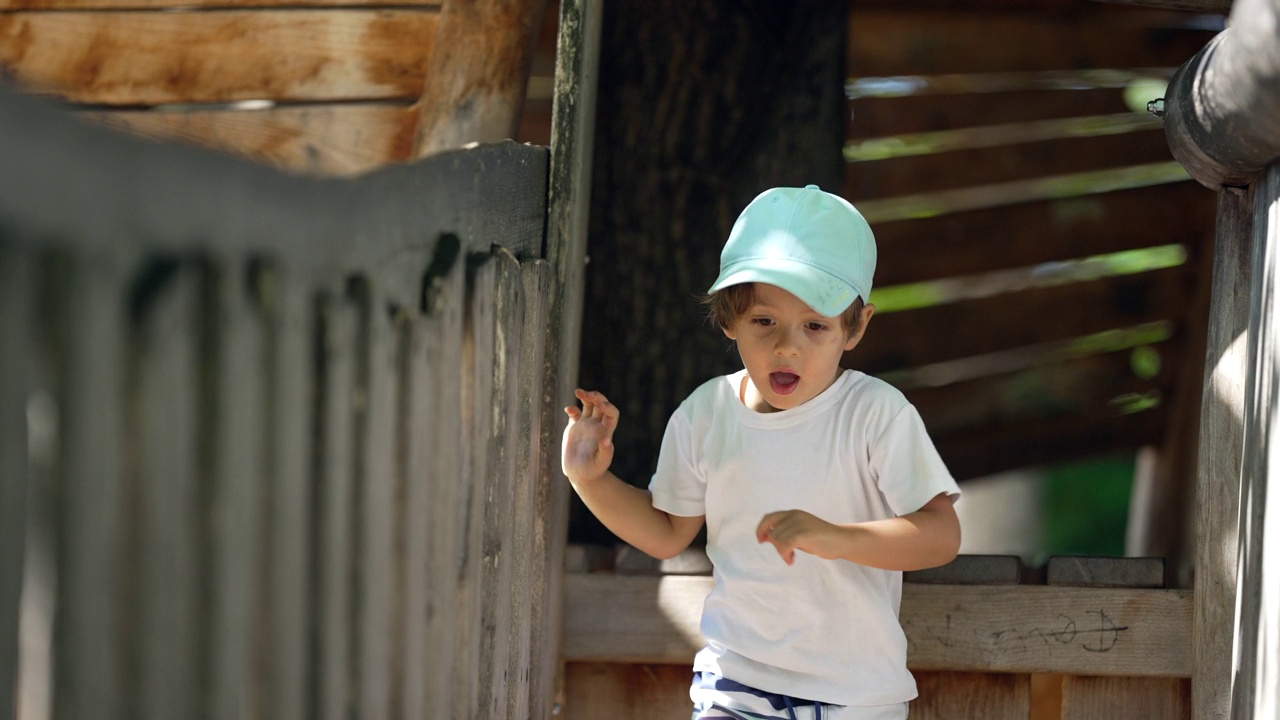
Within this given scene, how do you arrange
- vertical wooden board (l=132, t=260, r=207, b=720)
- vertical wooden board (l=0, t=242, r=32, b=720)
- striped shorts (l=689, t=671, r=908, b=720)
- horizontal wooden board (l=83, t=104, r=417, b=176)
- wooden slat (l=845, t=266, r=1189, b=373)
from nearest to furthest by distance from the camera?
vertical wooden board (l=0, t=242, r=32, b=720), vertical wooden board (l=132, t=260, r=207, b=720), striped shorts (l=689, t=671, r=908, b=720), horizontal wooden board (l=83, t=104, r=417, b=176), wooden slat (l=845, t=266, r=1189, b=373)

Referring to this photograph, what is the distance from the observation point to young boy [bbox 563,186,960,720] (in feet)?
7.98

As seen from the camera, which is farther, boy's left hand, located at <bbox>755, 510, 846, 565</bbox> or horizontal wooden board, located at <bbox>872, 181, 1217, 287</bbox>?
horizontal wooden board, located at <bbox>872, 181, 1217, 287</bbox>

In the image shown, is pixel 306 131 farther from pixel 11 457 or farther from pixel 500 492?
pixel 11 457

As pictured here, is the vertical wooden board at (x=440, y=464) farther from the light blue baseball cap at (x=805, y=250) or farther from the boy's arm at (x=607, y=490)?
the light blue baseball cap at (x=805, y=250)

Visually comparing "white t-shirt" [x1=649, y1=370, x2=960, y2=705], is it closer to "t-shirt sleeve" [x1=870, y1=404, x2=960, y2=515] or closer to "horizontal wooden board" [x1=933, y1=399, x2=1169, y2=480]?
"t-shirt sleeve" [x1=870, y1=404, x2=960, y2=515]

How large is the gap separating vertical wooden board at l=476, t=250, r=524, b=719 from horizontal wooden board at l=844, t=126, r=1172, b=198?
414cm

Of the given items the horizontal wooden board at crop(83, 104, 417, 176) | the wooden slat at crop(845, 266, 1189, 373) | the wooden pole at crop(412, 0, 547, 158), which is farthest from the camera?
the wooden slat at crop(845, 266, 1189, 373)

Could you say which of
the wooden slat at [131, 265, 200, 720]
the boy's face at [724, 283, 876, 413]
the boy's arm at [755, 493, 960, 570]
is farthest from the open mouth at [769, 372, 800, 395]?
the wooden slat at [131, 265, 200, 720]

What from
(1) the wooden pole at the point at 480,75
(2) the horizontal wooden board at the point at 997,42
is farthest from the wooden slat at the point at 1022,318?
(1) the wooden pole at the point at 480,75

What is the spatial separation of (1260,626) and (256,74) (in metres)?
2.48

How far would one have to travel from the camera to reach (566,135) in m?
2.72

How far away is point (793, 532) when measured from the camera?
7.05 feet

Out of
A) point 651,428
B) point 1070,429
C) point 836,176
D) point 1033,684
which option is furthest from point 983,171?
point 1033,684

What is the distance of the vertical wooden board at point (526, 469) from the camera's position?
2365mm
